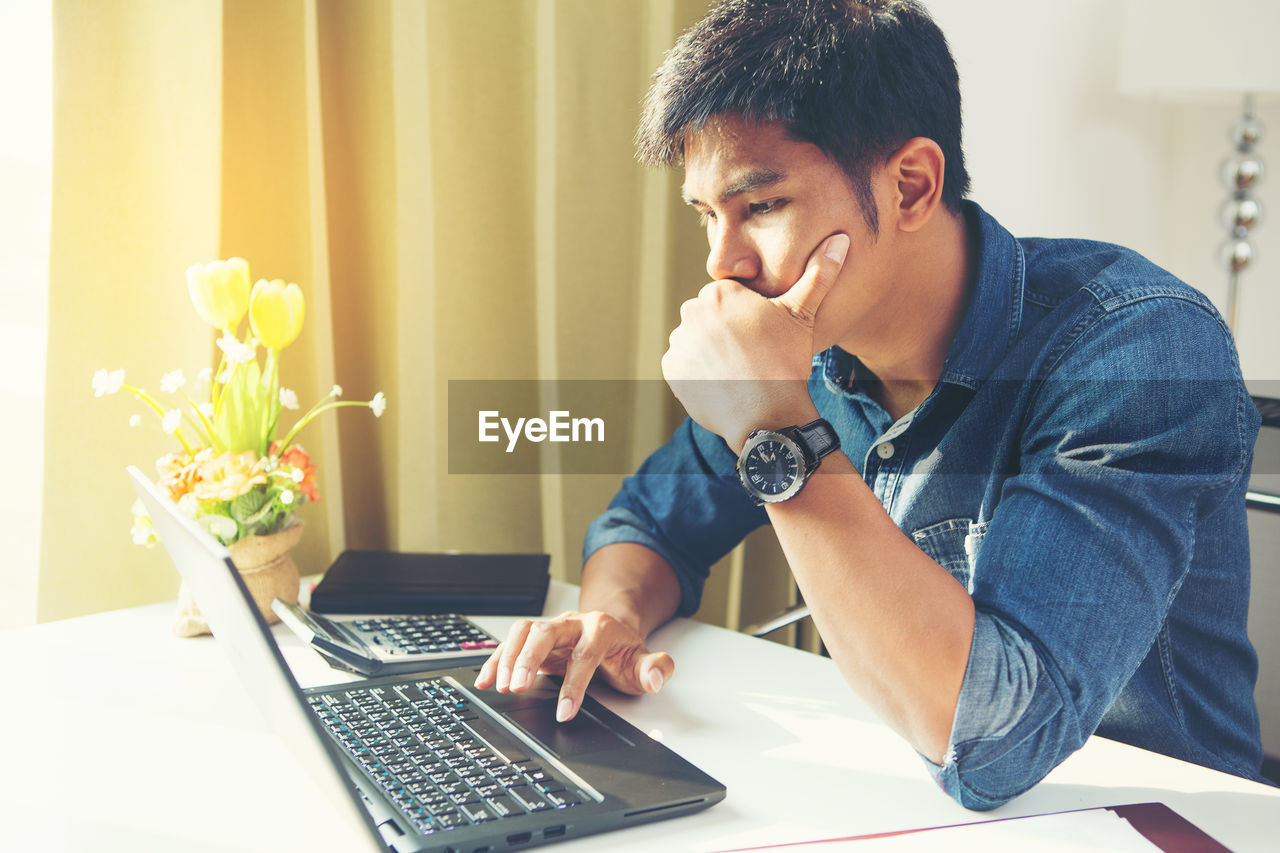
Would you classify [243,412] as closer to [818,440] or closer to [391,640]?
[391,640]

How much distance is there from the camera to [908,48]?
3.12ft

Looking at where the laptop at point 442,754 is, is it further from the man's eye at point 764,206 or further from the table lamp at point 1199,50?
the table lamp at point 1199,50

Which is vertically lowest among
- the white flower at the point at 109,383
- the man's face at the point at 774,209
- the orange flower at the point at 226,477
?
the orange flower at the point at 226,477

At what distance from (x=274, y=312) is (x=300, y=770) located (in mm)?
574

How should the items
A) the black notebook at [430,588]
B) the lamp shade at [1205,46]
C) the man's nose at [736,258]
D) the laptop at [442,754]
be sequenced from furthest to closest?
the lamp shade at [1205,46] < the black notebook at [430,588] < the man's nose at [736,258] < the laptop at [442,754]

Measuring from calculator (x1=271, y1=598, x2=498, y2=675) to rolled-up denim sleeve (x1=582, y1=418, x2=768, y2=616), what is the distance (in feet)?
0.74

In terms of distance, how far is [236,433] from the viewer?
3.73ft

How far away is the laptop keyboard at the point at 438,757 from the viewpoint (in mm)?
661

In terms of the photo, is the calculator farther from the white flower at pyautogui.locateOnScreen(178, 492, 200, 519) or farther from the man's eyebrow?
the man's eyebrow

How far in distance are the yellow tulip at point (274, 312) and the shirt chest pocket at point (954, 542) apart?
2.45ft

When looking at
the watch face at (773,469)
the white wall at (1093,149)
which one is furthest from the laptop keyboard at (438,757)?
the white wall at (1093,149)

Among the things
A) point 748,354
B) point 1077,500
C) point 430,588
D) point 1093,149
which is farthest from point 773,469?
point 1093,149

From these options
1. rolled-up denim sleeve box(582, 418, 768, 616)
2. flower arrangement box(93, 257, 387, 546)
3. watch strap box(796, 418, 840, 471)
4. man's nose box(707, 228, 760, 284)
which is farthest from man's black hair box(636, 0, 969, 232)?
flower arrangement box(93, 257, 387, 546)

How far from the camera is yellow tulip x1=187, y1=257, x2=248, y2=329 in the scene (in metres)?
1.11
